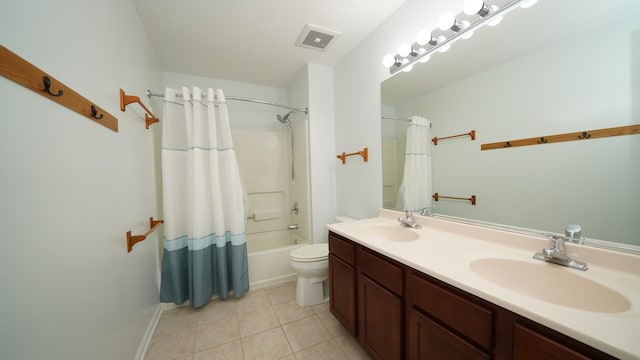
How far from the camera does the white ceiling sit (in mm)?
1500

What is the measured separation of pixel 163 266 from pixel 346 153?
6.50ft

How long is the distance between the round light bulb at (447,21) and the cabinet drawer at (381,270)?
1387 millimetres

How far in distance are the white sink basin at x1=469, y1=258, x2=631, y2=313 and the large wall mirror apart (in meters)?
0.24

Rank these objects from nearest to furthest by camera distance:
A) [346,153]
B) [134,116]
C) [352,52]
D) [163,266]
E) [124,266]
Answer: [124,266]
[134,116]
[163,266]
[352,52]
[346,153]

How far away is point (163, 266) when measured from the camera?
175cm

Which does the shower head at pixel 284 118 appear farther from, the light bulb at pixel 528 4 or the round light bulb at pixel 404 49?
the light bulb at pixel 528 4

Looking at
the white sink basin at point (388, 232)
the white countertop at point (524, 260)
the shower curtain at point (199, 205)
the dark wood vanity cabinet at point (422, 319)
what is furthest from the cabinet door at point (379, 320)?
the shower curtain at point (199, 205)

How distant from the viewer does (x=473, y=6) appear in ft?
3.57

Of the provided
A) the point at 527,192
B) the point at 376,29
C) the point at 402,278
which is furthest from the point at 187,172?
the point at 527,192

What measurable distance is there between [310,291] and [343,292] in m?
0.57

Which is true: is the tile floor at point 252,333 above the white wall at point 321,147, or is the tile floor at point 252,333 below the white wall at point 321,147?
below

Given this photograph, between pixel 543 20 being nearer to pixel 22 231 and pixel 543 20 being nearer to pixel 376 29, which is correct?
pixel 376 29

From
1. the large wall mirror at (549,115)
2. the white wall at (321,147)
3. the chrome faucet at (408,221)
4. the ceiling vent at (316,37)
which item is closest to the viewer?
the large wall mirror at (549,115)

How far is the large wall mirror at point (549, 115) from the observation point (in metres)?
0.76
